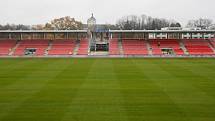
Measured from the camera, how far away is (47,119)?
11.1 metres

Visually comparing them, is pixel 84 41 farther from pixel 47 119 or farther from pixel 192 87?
pixel 47 119

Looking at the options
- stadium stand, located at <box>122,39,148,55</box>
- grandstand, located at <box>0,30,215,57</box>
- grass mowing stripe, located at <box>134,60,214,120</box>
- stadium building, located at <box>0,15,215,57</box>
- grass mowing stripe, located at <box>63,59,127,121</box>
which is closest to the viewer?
grass mowing stripe, located at <box>63,59,127,121</box>

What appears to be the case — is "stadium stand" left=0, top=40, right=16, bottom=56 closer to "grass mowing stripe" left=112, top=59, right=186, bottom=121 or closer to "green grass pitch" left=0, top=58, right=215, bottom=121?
"green grass pitch" left=0, top=58, right=215, bottom=121

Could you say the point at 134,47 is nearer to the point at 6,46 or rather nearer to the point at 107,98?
the point at 6,46

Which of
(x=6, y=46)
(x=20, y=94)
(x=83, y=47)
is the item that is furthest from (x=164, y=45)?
(x=20, y=94)

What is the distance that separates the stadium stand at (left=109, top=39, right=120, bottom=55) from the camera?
153ft

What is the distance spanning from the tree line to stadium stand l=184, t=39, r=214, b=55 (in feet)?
114

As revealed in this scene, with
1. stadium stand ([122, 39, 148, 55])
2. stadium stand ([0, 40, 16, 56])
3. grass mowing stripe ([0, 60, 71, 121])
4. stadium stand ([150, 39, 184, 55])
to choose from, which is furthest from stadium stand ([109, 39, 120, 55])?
grass mowing stripe ([0, 60, 71, 121])

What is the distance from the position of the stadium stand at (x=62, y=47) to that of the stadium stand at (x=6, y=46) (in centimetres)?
677

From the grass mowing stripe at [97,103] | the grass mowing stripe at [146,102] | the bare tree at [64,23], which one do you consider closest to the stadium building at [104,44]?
the grass mowing stripe at [146,102]

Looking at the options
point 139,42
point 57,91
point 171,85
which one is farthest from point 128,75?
point 139,42

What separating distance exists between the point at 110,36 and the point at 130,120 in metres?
42.9

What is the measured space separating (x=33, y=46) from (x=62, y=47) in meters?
4.96

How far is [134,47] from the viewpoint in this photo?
48750mm
